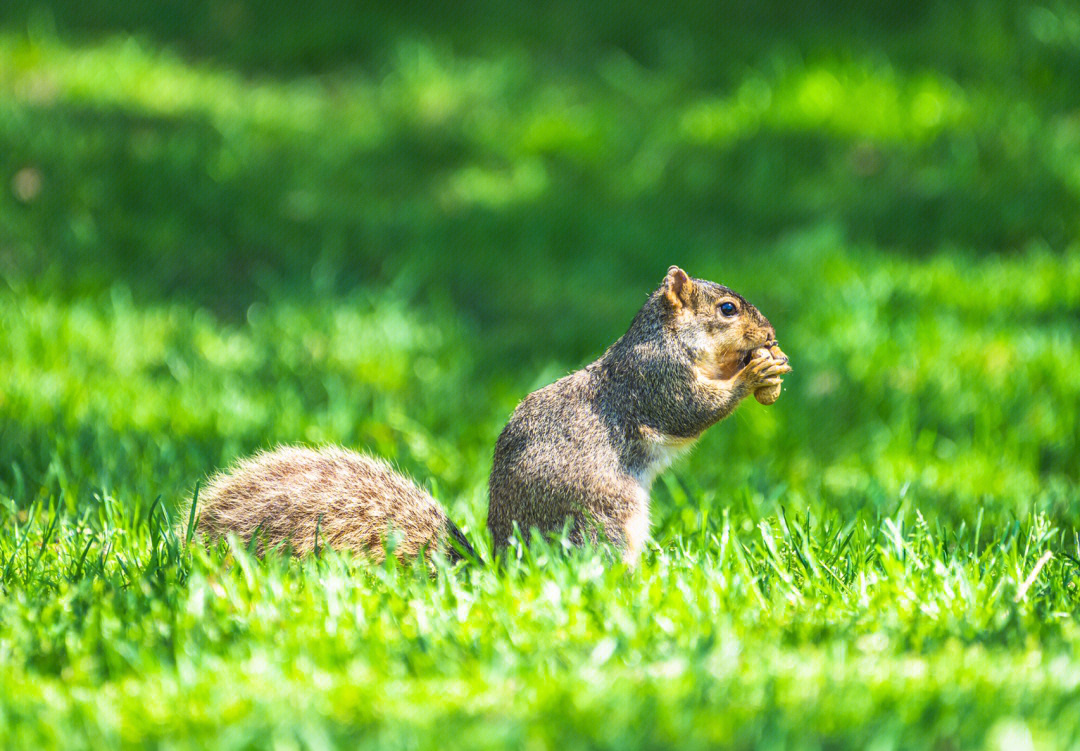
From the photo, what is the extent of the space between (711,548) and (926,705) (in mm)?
1059

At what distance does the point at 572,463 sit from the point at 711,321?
24.1 inches

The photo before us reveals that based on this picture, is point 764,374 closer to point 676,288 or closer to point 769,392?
point 769,392

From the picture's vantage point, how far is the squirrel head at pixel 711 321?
3.11 meters

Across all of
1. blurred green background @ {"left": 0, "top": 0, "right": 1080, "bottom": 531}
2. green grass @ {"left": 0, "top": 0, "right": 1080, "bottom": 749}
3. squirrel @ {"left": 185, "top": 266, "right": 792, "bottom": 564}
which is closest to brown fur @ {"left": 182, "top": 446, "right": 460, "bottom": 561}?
squirrel @ {"left": 185, "top": 266, "right": 792, "bottom": 564}

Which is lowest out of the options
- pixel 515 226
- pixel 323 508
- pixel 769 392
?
pixel 323 508

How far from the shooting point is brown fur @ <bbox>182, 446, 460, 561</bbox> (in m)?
2.79

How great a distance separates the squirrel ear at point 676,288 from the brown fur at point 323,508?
804 mm

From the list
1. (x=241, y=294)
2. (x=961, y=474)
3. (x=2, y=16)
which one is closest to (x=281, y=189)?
(x=241, y=294)

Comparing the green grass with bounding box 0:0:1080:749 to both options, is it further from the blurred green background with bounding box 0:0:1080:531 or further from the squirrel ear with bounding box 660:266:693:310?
the squirrel ear with bounding box 660:266:693:310

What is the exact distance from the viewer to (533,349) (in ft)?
17.7

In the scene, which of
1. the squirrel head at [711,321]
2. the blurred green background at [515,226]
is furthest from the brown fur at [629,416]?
the blurred green background at [515,226]

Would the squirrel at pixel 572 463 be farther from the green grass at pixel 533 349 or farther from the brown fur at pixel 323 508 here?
the green grass at pixel 533 349

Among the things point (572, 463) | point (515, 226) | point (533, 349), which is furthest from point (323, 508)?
point (515, 226)

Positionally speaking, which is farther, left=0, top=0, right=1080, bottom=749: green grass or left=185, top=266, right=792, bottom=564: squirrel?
left=185, top=266, right=792, bottom=564: squirrel
